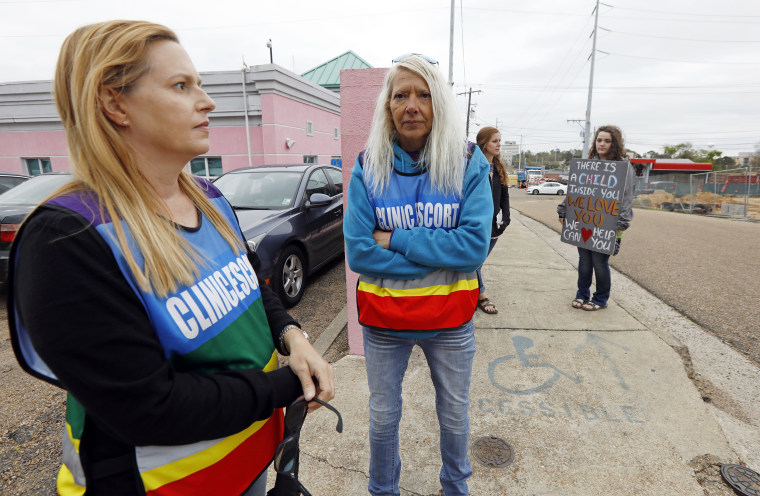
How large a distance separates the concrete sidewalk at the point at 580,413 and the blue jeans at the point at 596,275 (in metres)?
0.26

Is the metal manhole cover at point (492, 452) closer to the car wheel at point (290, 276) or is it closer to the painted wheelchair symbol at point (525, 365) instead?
the painted wheelchair symbol at point (525, 365)

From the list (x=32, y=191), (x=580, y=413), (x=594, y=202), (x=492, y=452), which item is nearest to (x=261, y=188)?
(x=32, y=191)

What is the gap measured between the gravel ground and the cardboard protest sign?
2.84 metres

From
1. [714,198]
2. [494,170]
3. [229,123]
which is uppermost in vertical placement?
[229,123]

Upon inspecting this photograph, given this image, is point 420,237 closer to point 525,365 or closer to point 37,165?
point 525,365

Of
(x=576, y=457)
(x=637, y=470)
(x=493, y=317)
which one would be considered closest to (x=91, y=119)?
(x=576, y=457)

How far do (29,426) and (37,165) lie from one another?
2075 cm

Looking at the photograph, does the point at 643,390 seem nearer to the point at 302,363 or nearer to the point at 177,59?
the point at 302,363

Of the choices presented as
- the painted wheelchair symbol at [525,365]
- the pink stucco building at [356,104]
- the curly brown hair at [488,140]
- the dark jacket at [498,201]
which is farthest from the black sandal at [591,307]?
the pink stucco building at [356,104]

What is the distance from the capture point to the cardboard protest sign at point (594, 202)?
4.22 metres

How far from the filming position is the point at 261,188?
5496 mm

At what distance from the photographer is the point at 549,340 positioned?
362cm

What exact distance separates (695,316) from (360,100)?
168 inches

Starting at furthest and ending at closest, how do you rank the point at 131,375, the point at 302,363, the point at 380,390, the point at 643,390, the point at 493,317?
the point at 493,317 → the point at 643,390 → the point at 380,390 → the point at 302,363 → the point at 131,375
